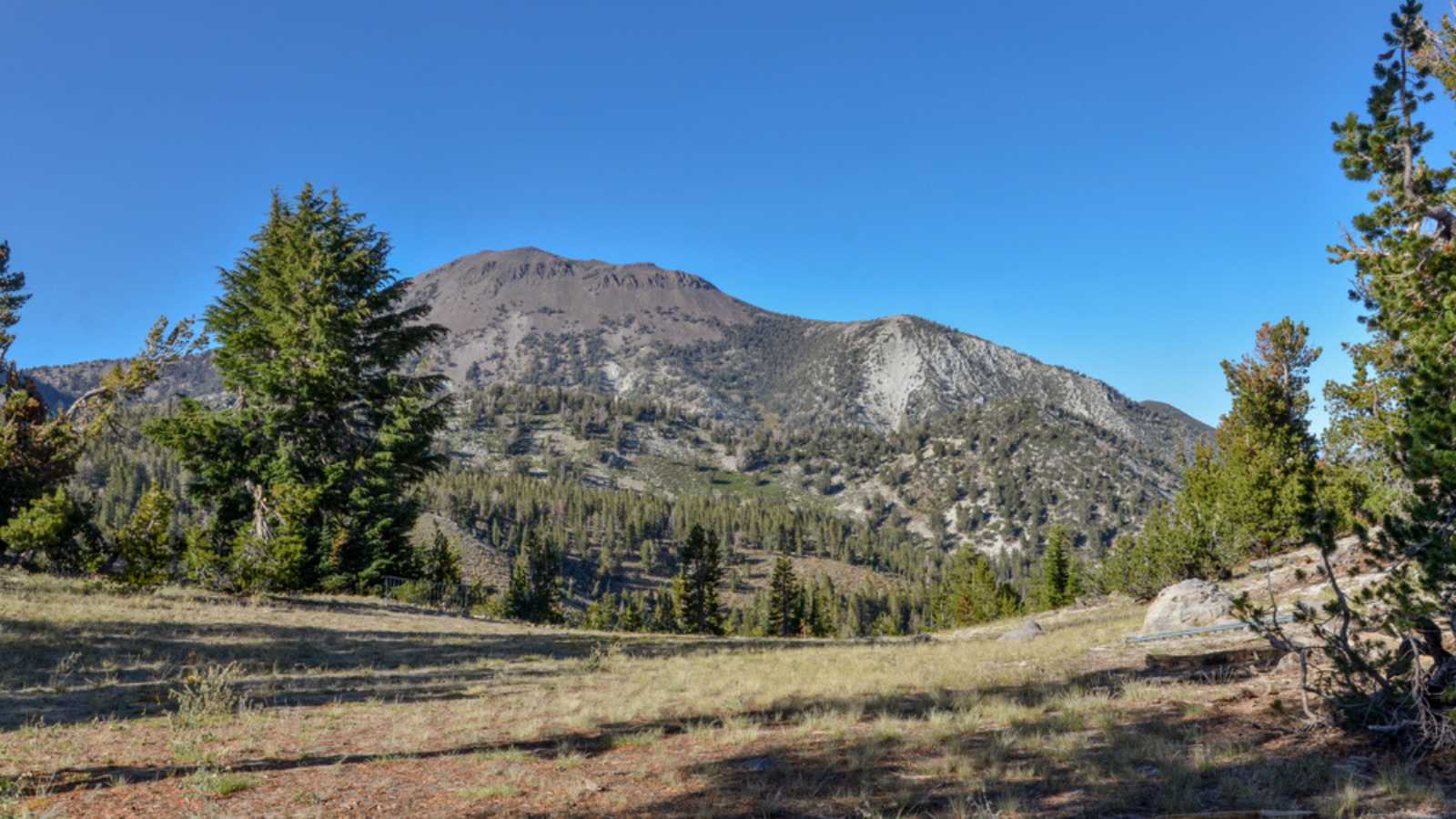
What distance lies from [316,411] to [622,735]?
88.3 feet

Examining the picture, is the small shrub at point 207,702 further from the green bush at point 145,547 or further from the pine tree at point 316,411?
the pine tree at point 316,411

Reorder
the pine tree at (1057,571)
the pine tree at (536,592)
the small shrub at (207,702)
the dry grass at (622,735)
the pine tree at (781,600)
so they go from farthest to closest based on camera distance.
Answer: the pine tree at (536,592), the pine tree at (781,600), the pine tree at (1057,571), the small shrub at (207,702), the dry grass at (622,735)

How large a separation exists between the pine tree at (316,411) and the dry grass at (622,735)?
13257 mm

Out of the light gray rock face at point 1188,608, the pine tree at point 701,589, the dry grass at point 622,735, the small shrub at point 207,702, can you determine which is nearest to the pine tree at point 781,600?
the pine tree at point 701,589

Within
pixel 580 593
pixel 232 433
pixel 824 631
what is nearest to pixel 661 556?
pixel 580 593

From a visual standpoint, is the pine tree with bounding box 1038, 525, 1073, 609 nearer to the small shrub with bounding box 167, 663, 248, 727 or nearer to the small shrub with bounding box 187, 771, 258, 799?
the small shrub with bounding box 167, 663, 248, 727

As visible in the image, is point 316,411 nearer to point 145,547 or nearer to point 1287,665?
point 145,547

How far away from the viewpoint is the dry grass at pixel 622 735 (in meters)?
6.46

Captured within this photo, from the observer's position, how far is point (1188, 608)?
16094 millimetres

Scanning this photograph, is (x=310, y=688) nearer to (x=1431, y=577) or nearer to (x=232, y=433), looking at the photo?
(x=1431, y=577)

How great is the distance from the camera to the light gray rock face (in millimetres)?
15625

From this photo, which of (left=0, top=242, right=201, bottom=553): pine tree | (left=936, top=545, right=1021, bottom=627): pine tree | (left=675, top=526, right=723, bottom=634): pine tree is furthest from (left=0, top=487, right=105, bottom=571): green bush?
(left=936, top=545, right=1021, bottom=627): pine tree

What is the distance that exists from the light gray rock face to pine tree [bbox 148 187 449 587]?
27058mm

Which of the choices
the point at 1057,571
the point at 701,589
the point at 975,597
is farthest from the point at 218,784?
the point at 975,597
